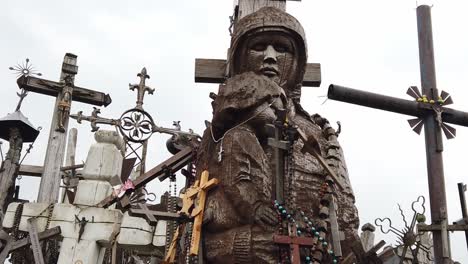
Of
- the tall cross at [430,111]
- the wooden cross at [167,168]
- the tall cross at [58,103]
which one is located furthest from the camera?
the tall cross at [58,103]

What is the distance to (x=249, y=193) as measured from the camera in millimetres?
4516

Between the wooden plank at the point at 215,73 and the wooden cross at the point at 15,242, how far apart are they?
332 cm

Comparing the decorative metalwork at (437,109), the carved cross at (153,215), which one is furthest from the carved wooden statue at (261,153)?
the decorative metalwork at (437,109)

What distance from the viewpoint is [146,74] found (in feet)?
37.3

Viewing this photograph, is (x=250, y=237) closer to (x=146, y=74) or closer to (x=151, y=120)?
(x=151, y=120)

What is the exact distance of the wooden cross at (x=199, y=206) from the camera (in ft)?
14.7

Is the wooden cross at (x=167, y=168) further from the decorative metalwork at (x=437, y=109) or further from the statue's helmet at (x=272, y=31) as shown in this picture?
the decorative metalwork at (x=437, y=109)

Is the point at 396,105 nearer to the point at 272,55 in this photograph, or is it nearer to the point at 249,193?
the point at 272,55

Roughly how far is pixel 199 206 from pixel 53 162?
20.1 ft

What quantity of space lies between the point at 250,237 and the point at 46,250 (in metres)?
6.29

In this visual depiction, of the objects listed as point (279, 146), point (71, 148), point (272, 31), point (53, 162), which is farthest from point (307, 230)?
point (71, 148)

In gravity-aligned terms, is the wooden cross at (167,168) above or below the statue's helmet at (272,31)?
below

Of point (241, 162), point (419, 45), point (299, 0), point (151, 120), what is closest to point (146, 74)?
point (151, 120)

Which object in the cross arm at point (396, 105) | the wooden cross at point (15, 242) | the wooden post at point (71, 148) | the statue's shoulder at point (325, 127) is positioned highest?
the wooden post at point (71, 148)
